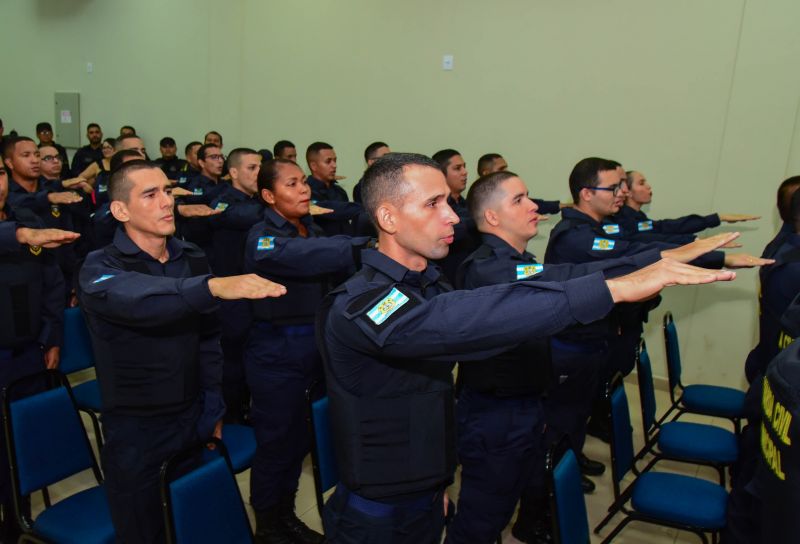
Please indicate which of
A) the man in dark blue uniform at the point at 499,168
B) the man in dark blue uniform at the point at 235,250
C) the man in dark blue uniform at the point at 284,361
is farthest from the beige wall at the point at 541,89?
the man in dark blue uniform at the point at 284,361

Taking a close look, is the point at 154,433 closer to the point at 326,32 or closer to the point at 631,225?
the point at 631,225

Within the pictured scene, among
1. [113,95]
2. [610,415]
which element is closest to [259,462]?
[610,415]

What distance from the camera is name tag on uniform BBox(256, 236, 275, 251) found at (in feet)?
9.09

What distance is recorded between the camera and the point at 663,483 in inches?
102

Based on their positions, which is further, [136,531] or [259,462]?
[259,462]

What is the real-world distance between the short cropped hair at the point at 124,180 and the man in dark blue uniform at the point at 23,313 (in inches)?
24.8

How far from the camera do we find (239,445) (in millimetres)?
2703

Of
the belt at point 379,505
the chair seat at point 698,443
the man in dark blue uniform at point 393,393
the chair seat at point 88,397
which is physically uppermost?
the man in dark blue uniform at point 393,393

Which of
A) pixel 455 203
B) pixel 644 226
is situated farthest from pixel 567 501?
pixel 455 203

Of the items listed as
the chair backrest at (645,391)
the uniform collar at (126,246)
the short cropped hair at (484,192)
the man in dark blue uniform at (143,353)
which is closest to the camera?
the man in dark blue uniform at (143,353)

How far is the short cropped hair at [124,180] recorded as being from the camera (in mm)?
2311

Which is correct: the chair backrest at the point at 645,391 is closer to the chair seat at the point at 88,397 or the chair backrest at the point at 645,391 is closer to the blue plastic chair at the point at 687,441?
the blue plastic chair at the point at 687,441

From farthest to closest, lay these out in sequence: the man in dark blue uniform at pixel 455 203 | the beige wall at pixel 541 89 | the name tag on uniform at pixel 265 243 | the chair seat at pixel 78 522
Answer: the beige wall at pixel 541 89 → the man in dark blue uniform at pixel 455 203 → the name tag on uniform at pixel 265 243 → the chair seat at pixel 78 522

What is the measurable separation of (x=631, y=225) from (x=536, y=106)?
162cm
